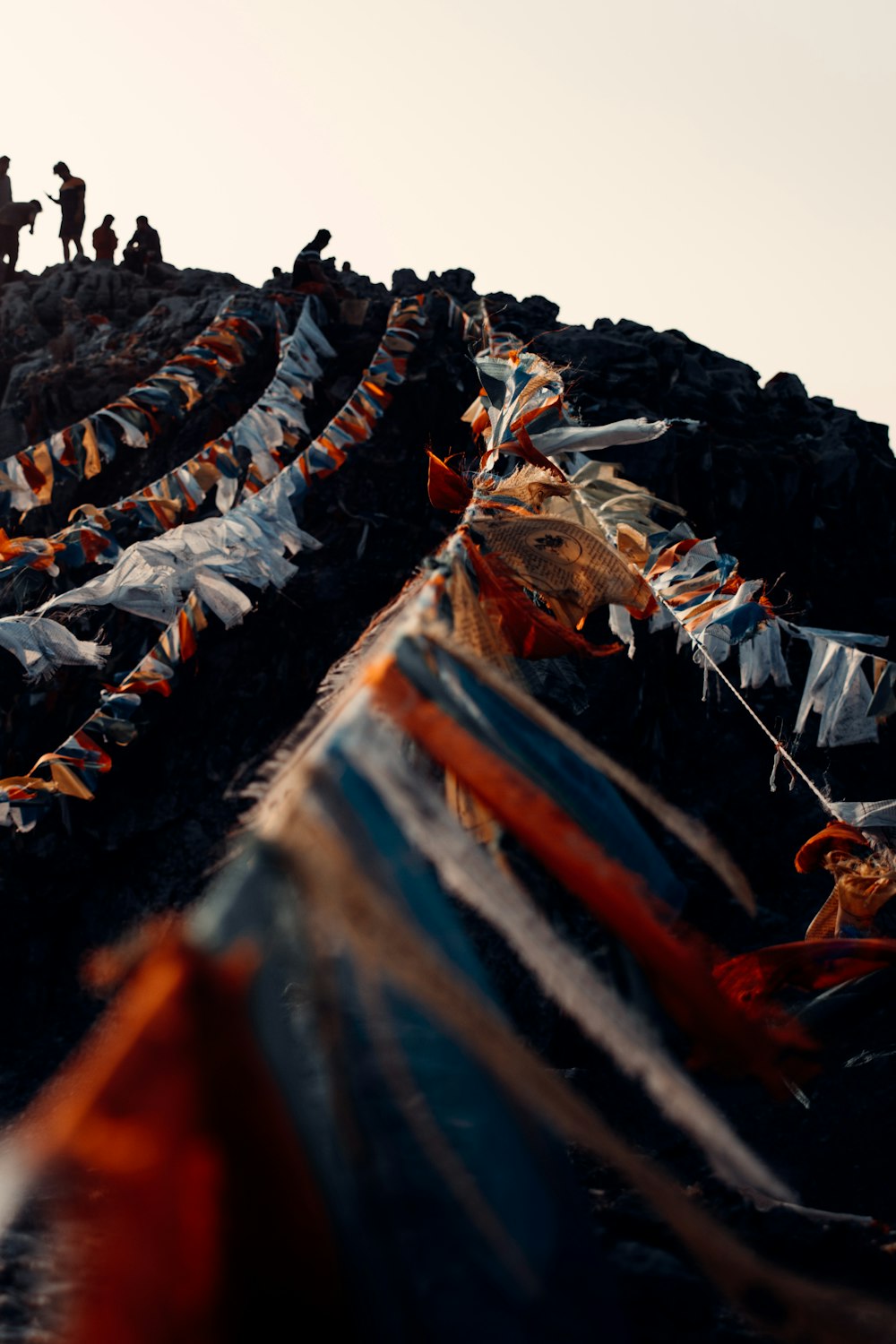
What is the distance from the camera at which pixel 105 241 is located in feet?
82.4

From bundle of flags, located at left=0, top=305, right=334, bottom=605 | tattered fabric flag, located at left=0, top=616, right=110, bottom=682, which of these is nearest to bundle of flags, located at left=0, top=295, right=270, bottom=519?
bundle of flags, located at left=0, top=305, right=334, bottom=605

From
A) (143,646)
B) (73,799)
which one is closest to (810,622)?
(143,646)

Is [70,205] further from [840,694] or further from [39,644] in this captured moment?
[840,694]

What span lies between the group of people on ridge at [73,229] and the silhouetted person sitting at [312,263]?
18.2ft

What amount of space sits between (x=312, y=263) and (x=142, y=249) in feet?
20.7

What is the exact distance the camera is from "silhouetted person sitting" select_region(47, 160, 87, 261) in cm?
2336

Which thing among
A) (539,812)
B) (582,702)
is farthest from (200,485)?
(539,812)

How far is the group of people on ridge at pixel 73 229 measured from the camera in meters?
24.0

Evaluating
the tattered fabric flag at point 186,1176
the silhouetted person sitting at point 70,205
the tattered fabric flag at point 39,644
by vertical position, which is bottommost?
the tattered fabric flag at point 186,1176

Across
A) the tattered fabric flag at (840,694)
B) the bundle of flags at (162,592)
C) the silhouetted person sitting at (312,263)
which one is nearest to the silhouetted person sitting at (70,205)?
the silhouetted person sitting at (312,263)

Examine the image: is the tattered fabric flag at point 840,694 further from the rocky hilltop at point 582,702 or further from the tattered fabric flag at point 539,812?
the tattered fabric flag at point 539,812

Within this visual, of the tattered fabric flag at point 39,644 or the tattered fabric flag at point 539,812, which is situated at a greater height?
the tattered fabric flag at point 39,644

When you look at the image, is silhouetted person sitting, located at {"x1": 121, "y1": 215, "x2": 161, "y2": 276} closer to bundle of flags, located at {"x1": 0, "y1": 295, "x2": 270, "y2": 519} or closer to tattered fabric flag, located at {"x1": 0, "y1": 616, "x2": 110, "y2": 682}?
bundle of flags, located at {"x1": 0, "y1": 295, "x2": 270, "y2": 519}

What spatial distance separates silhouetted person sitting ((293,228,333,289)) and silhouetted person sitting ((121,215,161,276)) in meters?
5.55
